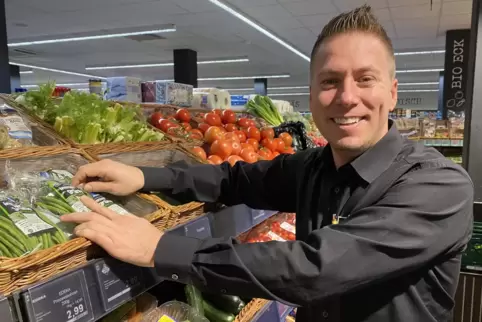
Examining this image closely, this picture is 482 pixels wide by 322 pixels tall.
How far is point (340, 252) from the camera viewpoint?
94cm

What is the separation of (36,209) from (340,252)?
802 mm

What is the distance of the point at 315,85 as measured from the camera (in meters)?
1.27

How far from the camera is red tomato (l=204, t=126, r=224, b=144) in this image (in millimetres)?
2504

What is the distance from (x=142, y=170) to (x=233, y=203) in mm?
421

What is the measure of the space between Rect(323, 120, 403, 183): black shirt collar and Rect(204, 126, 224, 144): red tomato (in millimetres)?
1328

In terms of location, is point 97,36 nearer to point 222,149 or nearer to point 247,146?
point 247,146

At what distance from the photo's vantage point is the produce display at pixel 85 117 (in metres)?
1.69

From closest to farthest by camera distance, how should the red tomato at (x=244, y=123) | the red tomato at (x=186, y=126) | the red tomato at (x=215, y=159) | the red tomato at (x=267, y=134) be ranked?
the red tomato at (x=215, y=159), the red tomato at (x=186, y=126), the red tomato at (x=267, y=134), the red tomato at (x=244, y=123)

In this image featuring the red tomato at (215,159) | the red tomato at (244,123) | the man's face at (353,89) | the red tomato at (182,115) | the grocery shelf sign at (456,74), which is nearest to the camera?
the man's face at (353,89)

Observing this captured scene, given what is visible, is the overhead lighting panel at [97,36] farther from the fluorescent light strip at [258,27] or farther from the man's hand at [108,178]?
the man's hand at [108,178]

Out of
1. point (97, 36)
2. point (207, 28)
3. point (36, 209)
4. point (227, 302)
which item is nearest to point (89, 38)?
point (97, 36)

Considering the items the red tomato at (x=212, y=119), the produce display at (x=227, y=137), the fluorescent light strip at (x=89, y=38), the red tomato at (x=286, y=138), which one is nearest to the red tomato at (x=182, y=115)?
the produce display at (x=227, y=137)

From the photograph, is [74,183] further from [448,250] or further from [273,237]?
[273,237]

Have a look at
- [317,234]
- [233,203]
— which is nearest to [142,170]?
[233,203]
